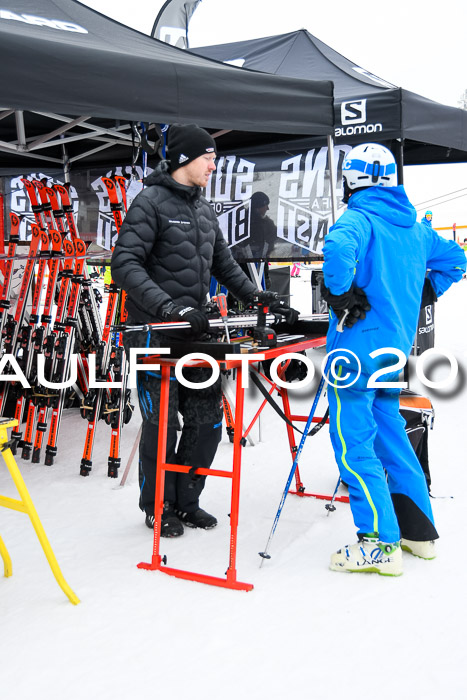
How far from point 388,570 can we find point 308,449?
6.25 feet

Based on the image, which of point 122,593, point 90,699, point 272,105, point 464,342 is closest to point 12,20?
point 272,105

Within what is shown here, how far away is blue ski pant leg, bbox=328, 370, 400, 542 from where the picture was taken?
7.96 ft

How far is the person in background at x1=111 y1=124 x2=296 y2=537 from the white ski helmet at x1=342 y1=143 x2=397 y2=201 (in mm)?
591

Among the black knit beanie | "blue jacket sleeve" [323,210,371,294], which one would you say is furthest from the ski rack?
"blue jacket sleeve" [323,210,371,294]

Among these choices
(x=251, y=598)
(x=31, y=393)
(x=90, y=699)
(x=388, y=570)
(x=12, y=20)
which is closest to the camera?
(x=90, y=699)

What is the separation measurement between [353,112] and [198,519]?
3.80 m

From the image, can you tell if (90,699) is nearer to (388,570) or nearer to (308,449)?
(388,570)

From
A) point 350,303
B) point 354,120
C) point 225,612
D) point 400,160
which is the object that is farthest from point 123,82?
point 400,160

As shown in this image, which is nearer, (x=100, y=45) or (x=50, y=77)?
(x=50, y=77)

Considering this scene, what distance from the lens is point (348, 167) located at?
249 centimetres

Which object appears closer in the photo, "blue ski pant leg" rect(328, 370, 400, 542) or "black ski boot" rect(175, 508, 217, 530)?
"blue ski pant leg" rect(328, 370, 400, 542)

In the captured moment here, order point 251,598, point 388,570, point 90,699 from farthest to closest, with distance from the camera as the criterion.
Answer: point 388,570
point 251,598
point 90,699

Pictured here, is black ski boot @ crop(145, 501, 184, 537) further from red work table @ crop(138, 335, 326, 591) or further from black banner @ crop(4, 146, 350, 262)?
black banner @ crop(4, 146, 350, 262)

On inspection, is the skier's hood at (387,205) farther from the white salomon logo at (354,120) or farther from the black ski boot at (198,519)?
the white salomon logo at (354,120)
